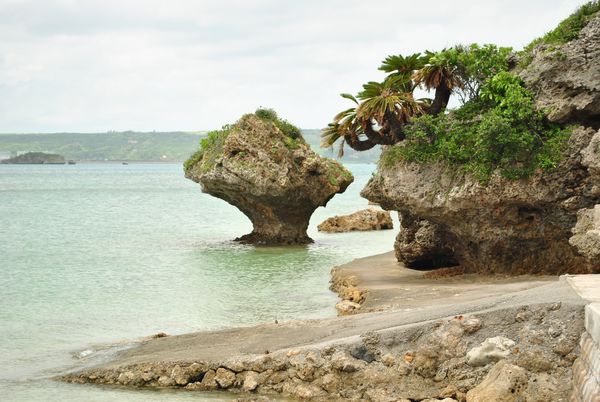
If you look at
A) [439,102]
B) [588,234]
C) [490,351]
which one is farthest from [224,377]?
[439,102]

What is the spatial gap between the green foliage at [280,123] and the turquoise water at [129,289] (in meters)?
5.38

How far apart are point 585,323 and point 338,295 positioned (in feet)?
40.7

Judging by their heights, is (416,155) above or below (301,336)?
above

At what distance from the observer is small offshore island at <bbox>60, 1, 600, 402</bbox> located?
1185 centimetres

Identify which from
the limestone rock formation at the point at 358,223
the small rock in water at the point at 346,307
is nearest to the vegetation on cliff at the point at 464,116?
the small rock in water at the point at 346,307

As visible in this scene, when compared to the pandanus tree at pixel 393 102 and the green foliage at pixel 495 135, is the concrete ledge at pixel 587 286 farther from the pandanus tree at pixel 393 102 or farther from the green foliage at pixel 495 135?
the pandanus tree at pixel 393 102

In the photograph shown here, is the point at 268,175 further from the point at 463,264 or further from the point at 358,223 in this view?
the point at 358,223

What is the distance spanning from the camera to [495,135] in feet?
64.3

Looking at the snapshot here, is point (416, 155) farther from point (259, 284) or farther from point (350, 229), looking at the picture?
point (350, 229)

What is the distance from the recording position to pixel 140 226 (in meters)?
49.1

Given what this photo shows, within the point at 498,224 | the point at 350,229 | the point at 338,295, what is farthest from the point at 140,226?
the point at 498,224

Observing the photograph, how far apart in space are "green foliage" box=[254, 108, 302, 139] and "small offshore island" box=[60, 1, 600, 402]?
9337 mm

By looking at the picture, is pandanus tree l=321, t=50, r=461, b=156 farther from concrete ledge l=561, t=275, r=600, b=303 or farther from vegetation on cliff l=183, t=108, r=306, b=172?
vegetation on cliff l=183, t=108, r=306, b=172

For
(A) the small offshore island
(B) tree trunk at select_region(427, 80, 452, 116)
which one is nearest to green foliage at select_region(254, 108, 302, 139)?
(A) the small offshore island
